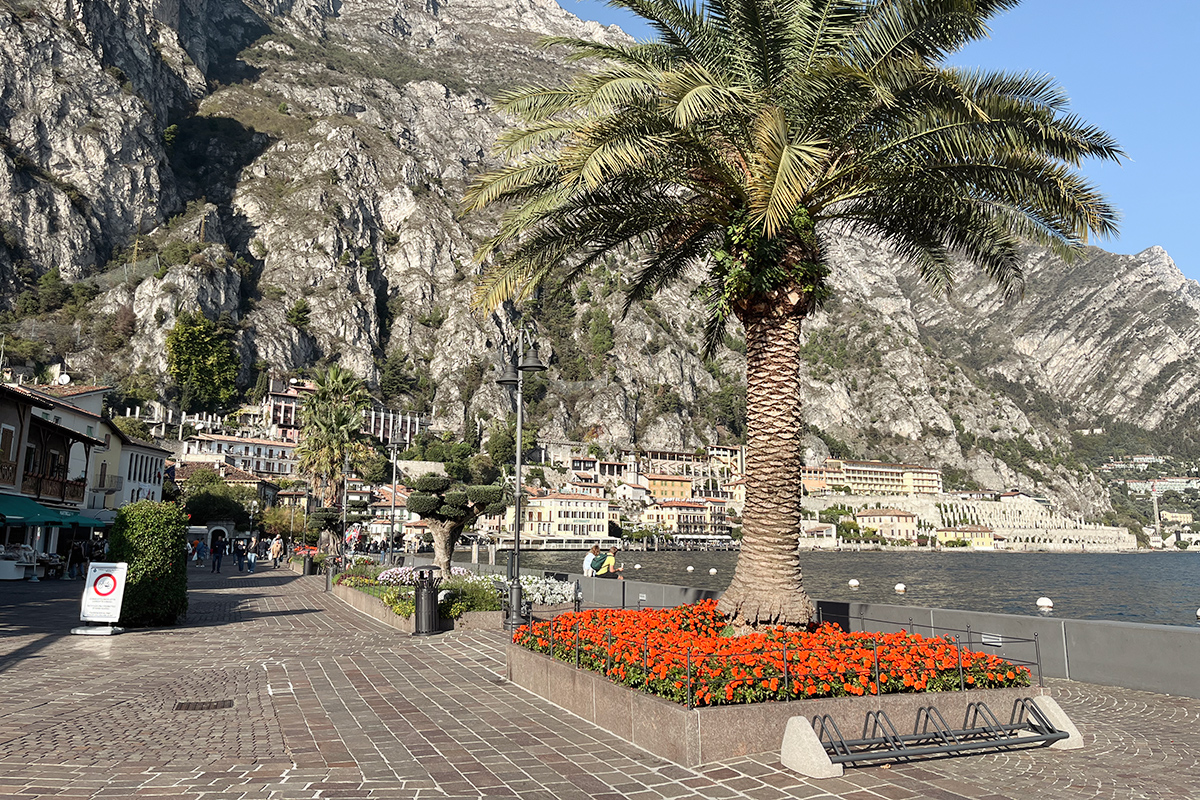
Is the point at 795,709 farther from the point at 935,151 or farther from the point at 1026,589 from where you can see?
the point at 1026,589

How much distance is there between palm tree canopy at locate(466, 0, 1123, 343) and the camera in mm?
9320

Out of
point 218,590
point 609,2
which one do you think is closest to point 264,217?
point 218,590

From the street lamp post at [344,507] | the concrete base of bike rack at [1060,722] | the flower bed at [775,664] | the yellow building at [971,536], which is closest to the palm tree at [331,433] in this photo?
the street lamp post at [344,507]

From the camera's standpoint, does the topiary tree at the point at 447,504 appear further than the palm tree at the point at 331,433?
No

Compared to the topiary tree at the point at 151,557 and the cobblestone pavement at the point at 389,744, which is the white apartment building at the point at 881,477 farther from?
the cobblestone pavement at the point at 389,744

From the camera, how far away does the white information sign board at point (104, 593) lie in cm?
1480

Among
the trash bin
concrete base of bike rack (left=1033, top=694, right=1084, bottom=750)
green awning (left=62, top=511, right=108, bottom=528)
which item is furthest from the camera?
green awning (left=62, top=511, right=108, bottom=528)

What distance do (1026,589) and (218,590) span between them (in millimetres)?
63702

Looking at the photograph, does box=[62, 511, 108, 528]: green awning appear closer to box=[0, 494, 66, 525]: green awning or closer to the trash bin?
box=[0, 494, 66, 525]: green awning

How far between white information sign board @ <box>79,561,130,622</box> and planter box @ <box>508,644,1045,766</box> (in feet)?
37.3

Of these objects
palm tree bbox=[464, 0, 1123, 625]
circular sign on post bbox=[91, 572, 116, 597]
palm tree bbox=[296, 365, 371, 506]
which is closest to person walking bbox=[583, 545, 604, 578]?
palm tree bbox=[464, 0, 1123, 625]

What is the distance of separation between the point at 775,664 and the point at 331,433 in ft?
139

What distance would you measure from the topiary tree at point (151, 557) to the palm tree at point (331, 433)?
27049 millimetres

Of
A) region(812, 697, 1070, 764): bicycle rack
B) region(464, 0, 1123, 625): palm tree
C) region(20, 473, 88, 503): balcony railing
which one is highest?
region(464, 0, 1123, 625): palm tree
